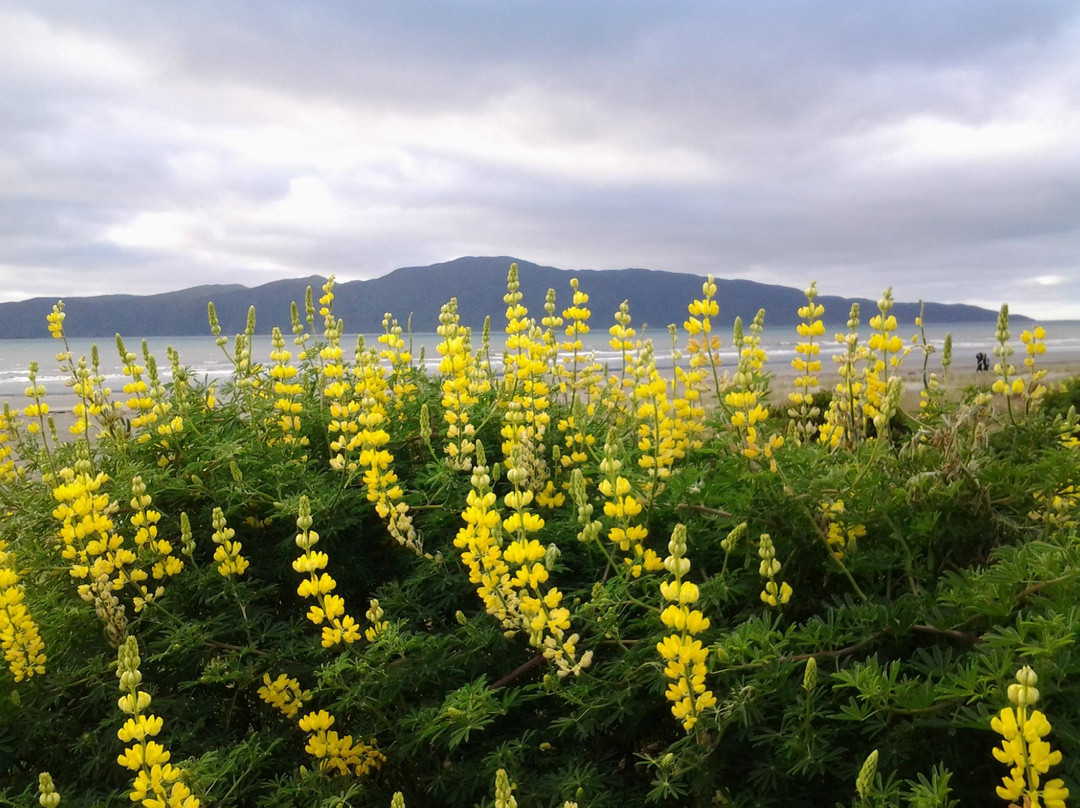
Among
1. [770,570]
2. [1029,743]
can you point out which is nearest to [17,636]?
[770,570]

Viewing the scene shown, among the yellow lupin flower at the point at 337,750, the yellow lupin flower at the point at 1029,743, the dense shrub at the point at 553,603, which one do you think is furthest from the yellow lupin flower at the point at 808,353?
the yellow lupin flower at the point at 337,750

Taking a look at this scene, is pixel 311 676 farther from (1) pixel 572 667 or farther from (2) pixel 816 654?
(2) pixel 816 654

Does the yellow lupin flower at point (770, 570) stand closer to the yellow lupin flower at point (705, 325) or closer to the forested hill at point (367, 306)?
the yellow lupin flower at point (705, 325)

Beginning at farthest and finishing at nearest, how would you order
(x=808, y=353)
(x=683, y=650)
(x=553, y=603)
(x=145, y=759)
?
1. (x=808, y=353)
2. (x=553, y=603)
3. (x=145, y=759)
4. (x=683, y=650)

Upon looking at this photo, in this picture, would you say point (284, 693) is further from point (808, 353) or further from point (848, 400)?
point (808, 353)

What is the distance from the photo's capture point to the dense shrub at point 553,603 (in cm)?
180

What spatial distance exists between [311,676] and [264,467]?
912mm

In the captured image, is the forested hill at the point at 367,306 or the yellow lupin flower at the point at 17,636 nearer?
the yellow lupin flower at the point at 17,636

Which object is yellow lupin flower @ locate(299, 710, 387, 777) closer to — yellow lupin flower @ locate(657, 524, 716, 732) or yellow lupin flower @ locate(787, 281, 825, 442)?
yellow lupin flower @ locate(657, 524, 716, 732)

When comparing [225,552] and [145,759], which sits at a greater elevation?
[225,552]

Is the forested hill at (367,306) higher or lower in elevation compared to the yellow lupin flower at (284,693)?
higher

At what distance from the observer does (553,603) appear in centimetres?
208

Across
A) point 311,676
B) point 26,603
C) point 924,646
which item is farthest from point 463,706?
point 26,603

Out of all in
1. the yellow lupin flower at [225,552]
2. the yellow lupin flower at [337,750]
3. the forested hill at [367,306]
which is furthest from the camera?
the forested hill at [367,306]
